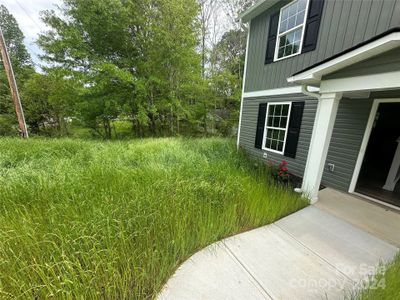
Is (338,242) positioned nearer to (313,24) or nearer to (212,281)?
(212,281)

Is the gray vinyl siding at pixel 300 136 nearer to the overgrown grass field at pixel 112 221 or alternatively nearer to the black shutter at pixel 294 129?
the black shutter at pixel 294 129

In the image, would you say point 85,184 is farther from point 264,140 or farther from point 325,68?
point 264,140

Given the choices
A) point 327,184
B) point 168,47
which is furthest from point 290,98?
point 168,47

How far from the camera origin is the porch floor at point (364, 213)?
101 inches

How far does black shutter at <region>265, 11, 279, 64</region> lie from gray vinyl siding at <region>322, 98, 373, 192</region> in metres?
2.49

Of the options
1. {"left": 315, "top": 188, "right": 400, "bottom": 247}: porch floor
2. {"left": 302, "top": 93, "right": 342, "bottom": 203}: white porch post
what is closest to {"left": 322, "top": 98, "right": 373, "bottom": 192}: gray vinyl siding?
{"left": 315, "top": 188, "right": 400, "bottom": 247}: porch floor

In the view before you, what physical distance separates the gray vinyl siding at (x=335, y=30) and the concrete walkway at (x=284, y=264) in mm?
3549

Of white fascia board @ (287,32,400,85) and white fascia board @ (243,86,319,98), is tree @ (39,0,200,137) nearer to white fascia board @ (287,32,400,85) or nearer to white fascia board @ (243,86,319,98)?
white fascia board @ (243,86,319,98)

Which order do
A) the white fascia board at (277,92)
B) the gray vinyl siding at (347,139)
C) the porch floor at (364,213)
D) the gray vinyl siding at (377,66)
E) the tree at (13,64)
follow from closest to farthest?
the gray vinyl siding at (377,66), the porch floor at (364,213), the gray vinyl siding at (347,139), the white fascia board at (277,92), the tree at (13,64)

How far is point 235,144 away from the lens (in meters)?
7.09

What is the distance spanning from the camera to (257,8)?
539 centimetres

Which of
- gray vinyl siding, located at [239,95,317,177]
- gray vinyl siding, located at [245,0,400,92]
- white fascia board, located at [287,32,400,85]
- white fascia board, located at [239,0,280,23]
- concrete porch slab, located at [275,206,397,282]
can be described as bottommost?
concrete porch slab, located at [275,206,397,282]

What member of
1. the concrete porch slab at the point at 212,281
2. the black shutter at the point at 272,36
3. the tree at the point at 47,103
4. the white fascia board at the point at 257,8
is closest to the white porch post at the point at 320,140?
the concrete porch slab at the point at 212,281

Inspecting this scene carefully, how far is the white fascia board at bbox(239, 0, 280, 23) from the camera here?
16.6ft
